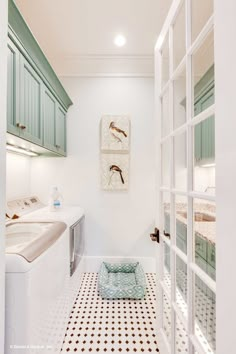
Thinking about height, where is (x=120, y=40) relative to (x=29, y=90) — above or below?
above

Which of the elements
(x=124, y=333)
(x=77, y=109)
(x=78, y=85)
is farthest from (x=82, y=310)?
(x=78, y=85)

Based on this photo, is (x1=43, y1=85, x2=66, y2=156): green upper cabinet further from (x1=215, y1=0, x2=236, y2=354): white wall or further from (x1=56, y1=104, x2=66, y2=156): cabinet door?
(x1=215, y1=0, x2=236, y2=354): white wall

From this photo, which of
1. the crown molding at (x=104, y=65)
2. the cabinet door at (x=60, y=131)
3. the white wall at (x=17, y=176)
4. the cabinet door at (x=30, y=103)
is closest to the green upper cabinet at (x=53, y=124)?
the cabinet door at (x=60, y=131)

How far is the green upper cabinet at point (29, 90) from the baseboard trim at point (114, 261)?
1579 mm

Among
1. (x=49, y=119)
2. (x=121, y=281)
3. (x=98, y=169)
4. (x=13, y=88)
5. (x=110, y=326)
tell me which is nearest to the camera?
(x=13, y=88)

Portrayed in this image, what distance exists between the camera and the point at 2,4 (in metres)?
0.64

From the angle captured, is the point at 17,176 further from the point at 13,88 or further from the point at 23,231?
the point at 13,88

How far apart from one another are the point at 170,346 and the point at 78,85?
2885 millimetres

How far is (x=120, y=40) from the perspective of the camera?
2168 mm

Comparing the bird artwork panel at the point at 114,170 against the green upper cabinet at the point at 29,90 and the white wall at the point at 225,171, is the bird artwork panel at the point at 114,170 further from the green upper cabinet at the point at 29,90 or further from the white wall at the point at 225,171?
the white wall at the point at 225,171

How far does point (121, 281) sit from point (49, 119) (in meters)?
1.99

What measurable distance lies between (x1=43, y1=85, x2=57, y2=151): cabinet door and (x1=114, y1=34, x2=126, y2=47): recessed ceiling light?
965mm

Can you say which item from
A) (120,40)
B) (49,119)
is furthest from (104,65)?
(49,119)

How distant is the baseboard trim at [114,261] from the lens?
2660 mm
